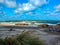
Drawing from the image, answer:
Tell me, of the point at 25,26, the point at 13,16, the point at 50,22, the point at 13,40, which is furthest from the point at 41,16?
the point at 13,40

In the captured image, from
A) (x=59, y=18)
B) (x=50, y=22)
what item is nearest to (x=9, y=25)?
(x=50, y=22)

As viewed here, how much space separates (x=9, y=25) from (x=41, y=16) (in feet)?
1.44

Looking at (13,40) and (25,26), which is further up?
(25,26)

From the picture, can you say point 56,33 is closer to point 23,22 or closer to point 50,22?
point 50,22

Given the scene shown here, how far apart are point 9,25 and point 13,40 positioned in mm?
212

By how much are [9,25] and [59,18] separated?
0.66 m

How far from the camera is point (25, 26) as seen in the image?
5.26 ft

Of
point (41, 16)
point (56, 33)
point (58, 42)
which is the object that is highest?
point (41, 16)

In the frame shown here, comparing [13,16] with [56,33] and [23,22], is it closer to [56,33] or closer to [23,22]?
[23,22]

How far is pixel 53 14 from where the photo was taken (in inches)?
62.1

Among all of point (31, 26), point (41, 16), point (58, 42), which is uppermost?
point (41, 16)

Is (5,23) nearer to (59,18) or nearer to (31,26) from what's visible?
(31,26)

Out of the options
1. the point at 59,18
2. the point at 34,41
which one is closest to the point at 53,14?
the point at 59,18

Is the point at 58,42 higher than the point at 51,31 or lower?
lower
